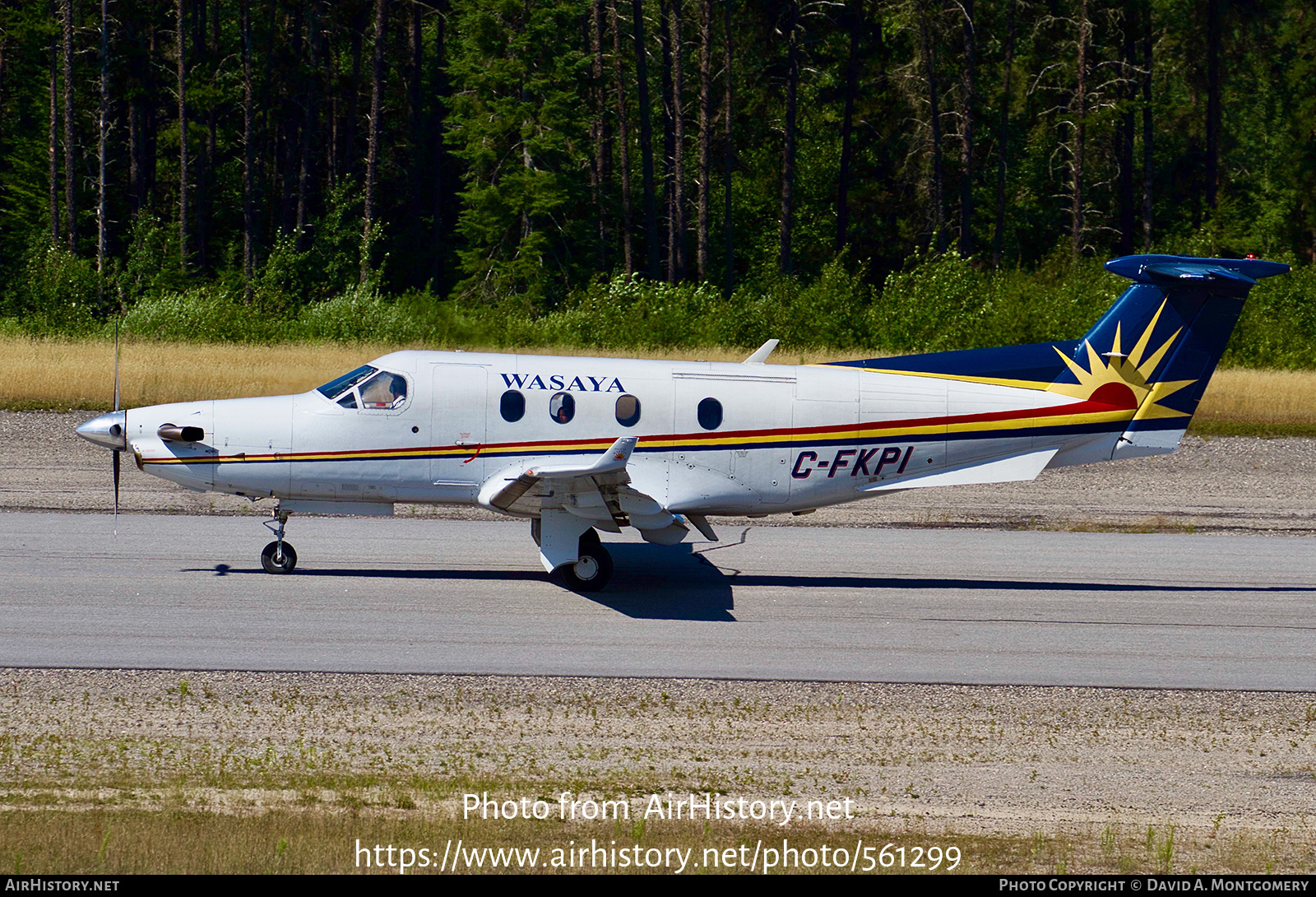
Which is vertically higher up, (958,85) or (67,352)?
(958,85)

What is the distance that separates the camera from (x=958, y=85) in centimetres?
5200

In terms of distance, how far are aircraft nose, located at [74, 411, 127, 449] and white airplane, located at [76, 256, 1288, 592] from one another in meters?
0.02

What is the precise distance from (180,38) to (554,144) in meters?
15.1

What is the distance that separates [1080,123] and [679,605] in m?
40.5

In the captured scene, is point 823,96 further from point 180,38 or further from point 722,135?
point 180,38

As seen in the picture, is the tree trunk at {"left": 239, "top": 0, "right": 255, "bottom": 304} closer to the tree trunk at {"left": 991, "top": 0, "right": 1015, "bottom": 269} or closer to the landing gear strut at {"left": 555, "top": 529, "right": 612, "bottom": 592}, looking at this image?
the tree trunk at {"left": 991, "top": 0, "right": 1015, "bottom": 269}

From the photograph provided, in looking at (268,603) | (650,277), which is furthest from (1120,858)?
(650,277)

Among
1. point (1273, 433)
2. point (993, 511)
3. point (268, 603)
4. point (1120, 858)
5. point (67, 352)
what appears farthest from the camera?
point (67, 352)

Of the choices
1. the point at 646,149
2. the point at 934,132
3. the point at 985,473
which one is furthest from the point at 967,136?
the point at 985,473

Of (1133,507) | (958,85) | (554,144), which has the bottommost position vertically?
(1133,507)

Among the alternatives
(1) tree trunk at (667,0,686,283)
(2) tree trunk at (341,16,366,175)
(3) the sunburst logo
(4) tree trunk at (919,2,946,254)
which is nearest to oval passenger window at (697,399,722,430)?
(3) the sunburst logo

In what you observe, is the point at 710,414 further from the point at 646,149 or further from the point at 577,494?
the point at 646,149

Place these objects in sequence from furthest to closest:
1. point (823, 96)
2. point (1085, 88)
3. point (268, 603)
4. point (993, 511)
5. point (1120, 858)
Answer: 1. point (823, 96)
2. point (1085, 88)
3. point (993, 511)
4. point (268, 603)
5. point (1120, 858)

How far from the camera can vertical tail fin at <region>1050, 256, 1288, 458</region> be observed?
45.6 feet
